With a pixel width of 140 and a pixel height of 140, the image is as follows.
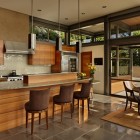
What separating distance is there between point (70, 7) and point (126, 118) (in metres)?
4.49

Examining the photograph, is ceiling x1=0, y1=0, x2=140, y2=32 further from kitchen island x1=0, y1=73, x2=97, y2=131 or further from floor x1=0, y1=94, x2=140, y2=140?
floor x1=0, y1=94, x2=140, y2=140

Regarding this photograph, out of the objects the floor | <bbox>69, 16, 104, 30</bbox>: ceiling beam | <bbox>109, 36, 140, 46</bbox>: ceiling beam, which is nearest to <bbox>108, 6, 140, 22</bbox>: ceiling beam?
<bbox>69, 16, 104, 30</bbox>: ceiling beam

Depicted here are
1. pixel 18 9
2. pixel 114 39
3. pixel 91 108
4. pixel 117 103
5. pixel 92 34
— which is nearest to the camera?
pixel 91 108

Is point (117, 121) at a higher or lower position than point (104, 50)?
lower

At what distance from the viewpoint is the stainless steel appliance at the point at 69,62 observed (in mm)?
7856

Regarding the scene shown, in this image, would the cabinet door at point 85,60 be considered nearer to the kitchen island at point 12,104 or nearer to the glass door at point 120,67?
the glass door at point 120,67

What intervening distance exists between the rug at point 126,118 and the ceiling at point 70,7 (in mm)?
3858

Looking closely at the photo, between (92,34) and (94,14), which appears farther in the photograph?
(92,34)

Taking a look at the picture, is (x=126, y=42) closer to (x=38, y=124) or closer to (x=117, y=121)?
(x=117, y=121)

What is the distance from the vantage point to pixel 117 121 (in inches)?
154

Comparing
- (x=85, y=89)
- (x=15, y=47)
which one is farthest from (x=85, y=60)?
(x=85, y=89)

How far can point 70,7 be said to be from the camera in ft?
19.6

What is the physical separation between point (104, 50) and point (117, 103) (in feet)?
8.64

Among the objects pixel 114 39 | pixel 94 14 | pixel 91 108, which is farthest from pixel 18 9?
pixel 91 108
